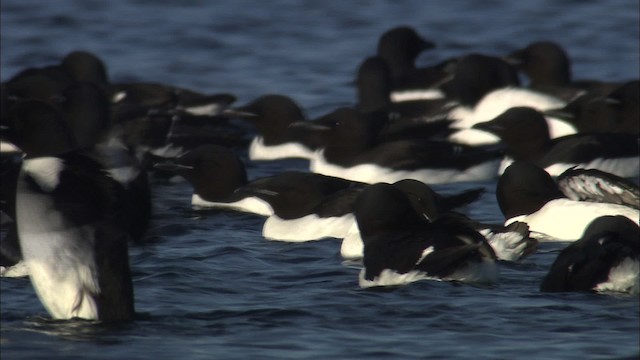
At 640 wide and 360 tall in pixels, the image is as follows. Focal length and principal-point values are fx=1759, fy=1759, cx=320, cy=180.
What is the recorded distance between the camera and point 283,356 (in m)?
8.62

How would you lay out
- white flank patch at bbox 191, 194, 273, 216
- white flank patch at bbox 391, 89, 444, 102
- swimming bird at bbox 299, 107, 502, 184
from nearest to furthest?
1. white flank patch at bbox 191, 194, 273, 216
2. swimming bird at bbox 299, 107, 502, 184
3. white flank patch at bbox 391, 89, 444, 102

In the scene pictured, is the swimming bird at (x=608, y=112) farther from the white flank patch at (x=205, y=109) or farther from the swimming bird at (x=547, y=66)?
the white flank patch at (x=205, y=109)

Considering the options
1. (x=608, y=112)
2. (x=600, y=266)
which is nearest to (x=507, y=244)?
(x=600, y=266)

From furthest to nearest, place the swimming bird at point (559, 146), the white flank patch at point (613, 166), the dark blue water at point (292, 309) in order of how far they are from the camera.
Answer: the swimming bird at point (559, 146) < the white flank patch at point (613, 166) < the dark blue water at point (292, 309)

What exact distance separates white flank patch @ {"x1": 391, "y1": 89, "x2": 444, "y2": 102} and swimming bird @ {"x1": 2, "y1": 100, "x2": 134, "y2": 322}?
11278mm

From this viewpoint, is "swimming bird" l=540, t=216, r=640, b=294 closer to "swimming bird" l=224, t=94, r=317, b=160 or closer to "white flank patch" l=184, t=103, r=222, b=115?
"swimming bird" l=224, t=94, r=317, b=160

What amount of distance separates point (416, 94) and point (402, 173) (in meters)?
5.36

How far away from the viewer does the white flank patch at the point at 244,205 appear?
45.3 feet

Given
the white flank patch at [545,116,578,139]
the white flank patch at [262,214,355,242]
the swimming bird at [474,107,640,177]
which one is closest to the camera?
the white flank patch at [262,214,355,242]

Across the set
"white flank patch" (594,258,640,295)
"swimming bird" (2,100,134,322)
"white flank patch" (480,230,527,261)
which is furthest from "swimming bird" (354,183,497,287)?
"swimming bird" (2,100,134,322)

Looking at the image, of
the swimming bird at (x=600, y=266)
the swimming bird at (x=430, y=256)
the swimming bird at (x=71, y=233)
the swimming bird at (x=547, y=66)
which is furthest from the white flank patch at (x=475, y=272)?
the swimming bird at (x=547, y=66)

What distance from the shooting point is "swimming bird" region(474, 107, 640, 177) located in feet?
48.2

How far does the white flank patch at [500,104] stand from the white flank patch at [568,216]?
229 inches

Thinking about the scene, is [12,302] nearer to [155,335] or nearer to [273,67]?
[155,335]
